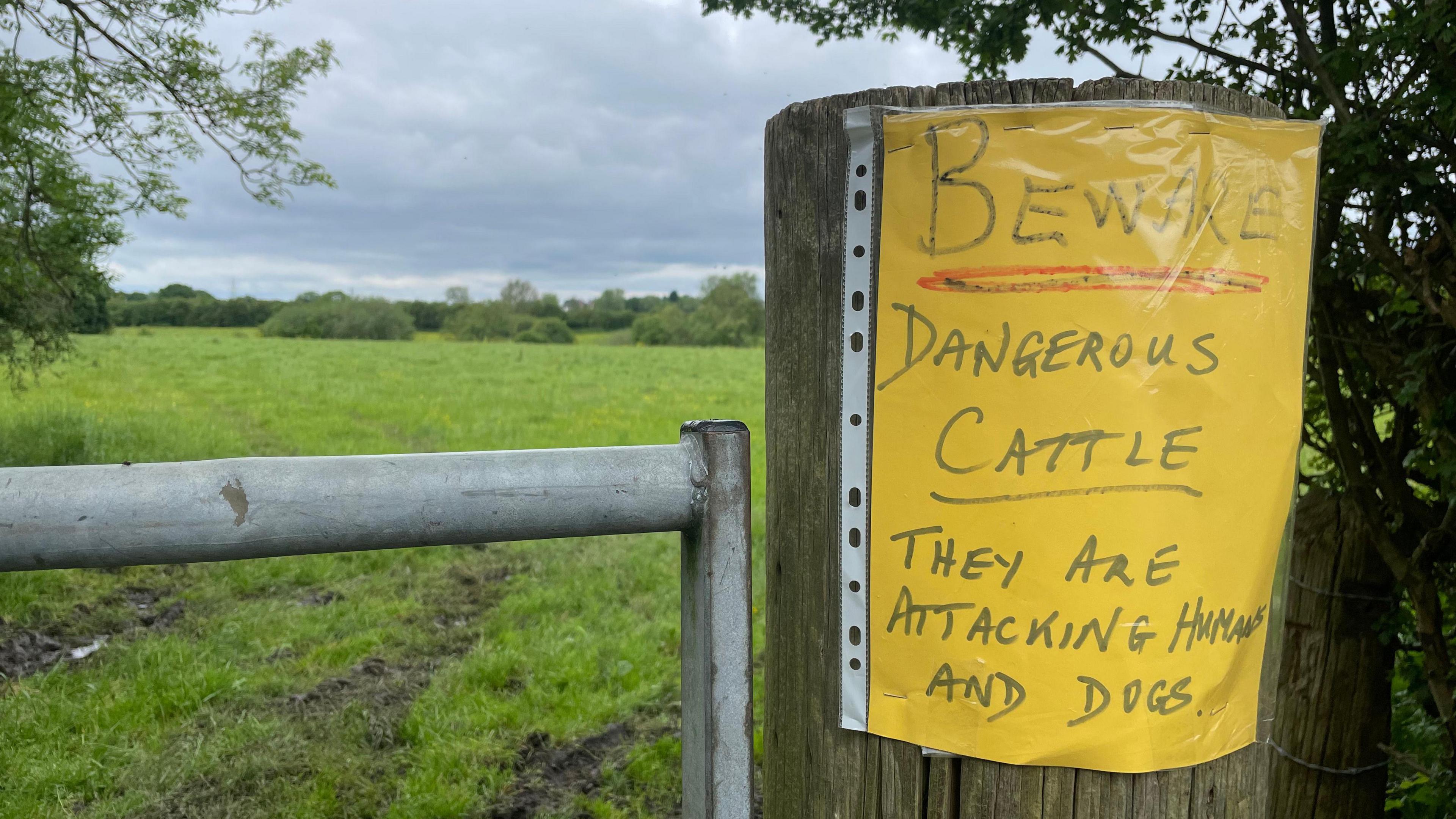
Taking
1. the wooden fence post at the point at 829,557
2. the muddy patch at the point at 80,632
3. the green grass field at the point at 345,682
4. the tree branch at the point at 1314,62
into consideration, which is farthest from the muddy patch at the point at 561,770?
the tree branch at the point at 1314,62

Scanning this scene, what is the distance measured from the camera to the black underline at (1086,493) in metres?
1.15

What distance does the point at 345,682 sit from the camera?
4.41 meters

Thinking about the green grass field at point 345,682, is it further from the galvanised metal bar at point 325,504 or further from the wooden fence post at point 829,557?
the galvanised metal bar at point 325,504

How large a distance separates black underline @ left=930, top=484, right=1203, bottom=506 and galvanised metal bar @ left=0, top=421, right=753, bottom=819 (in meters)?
0.31

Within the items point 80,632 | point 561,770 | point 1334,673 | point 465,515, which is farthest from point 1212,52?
point 80,632

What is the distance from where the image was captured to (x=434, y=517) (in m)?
1.00

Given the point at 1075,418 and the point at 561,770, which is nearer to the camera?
the point at 1075,418

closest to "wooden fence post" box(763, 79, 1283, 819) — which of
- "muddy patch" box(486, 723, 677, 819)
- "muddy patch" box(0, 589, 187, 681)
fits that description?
"muddy patch" box(486, 723, 677, 819)

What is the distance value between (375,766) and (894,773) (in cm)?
305

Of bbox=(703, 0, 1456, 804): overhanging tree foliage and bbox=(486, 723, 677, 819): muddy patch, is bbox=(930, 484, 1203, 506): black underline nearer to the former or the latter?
bbox=(703, 0, 1456, 804): overhanging tree foliage

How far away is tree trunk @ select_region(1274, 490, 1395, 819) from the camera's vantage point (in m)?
2.47

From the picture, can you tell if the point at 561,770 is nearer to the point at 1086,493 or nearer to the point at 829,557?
the point at 829,557

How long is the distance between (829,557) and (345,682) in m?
3.99

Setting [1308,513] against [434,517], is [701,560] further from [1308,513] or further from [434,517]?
[1308,513]
